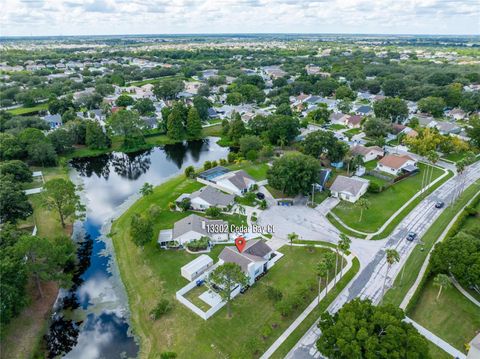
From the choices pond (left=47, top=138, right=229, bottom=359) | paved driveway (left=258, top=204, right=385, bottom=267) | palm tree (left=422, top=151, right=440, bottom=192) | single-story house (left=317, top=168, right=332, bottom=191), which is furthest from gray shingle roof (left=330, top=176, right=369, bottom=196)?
pond (left=47, top=138, right=229, bottom=359)

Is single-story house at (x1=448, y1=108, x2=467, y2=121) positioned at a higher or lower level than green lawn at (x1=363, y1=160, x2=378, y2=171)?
higher

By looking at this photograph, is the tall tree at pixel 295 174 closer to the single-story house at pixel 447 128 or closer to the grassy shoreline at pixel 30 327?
the grassy shoreline at pixel 30 327

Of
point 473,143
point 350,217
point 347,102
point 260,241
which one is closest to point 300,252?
→ point 260,241

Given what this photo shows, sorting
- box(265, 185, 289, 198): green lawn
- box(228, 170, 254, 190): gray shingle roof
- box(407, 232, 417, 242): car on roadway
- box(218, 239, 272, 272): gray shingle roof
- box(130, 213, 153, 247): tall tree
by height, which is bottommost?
box(265, 185, 289, 198): green lawn

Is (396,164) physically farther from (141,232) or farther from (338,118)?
(141,232)

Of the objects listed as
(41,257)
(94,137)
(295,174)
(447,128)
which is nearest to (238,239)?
(295,174)

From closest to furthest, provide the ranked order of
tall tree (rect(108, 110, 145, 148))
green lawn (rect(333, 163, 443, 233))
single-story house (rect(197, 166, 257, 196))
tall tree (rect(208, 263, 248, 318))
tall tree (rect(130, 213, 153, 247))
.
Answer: tall tree (rect(208, 263, 248, 318)) → tall tree (rect(130, 213, 153, 247)) → green lawn (rect(333, 163, 443, 233)) → single-story house (rect(197, 166, 257, 196)) → tall tree (rect(108, 110, 145, 148))

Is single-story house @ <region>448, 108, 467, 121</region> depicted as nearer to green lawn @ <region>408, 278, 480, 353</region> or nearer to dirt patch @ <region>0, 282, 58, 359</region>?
green lawn @ <region>408, 278, 480, 353</region>
